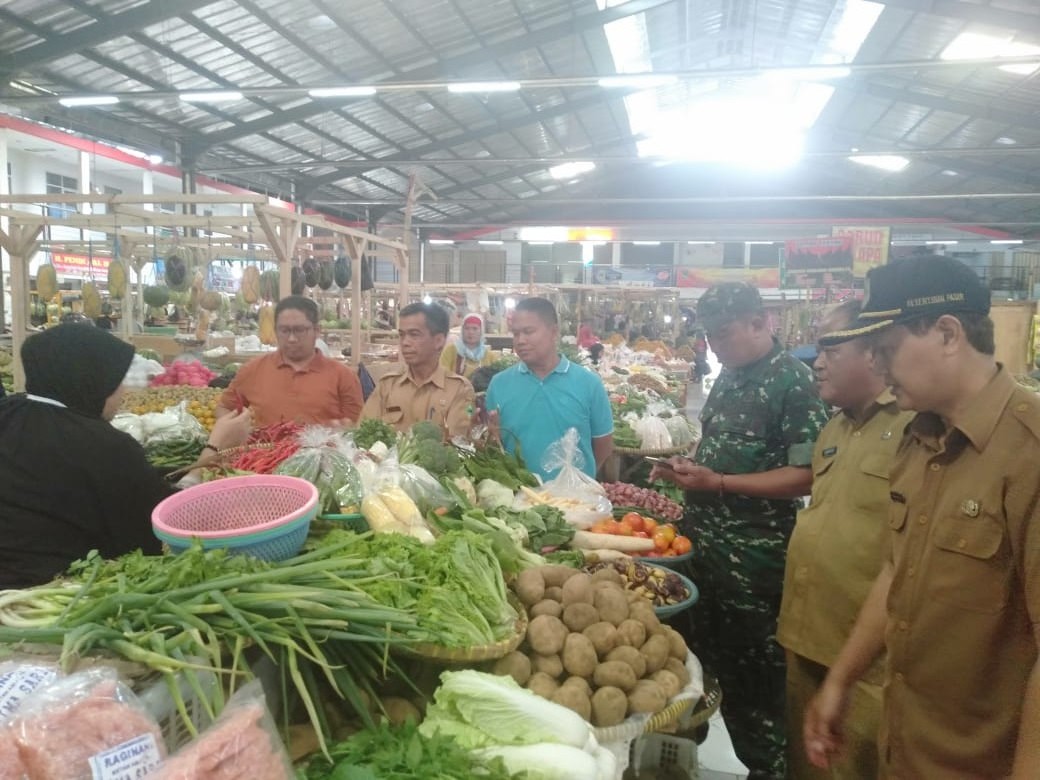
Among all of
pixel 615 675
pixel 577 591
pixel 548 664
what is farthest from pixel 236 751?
pixel 577 591

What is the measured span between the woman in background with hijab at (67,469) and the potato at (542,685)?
4.37ft

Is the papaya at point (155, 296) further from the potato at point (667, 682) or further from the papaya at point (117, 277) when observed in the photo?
the potato at point (667, 682)

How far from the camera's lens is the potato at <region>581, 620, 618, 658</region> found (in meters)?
1.90

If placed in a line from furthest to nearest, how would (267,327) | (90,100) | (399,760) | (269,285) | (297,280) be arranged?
(90,100), (269,285), (267,327), (297,280), (399,760)

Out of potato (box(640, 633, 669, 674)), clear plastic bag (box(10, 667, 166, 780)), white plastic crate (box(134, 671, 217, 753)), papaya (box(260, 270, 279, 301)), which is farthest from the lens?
papaya (box(260, 270, 279, 301))

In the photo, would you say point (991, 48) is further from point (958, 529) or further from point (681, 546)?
point (958, 529)

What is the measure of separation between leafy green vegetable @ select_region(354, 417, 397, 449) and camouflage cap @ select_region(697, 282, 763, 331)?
1.40 metres

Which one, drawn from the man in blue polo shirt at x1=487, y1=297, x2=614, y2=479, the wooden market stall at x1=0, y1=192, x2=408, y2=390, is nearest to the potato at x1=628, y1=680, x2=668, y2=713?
the man in blue polo shirt at x1=487, y1=297, x2=614, y2=479

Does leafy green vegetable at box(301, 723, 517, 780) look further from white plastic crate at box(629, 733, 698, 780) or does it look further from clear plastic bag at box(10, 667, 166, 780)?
white plastic crate at box(629, 733, 698, 780)

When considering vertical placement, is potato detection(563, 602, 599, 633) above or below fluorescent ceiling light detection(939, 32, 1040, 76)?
below

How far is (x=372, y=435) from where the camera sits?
318cm

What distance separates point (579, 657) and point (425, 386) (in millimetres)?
2490

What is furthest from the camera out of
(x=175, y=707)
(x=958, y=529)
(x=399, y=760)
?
(x=958, y=529)

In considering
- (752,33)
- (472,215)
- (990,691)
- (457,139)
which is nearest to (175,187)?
(457,139)
